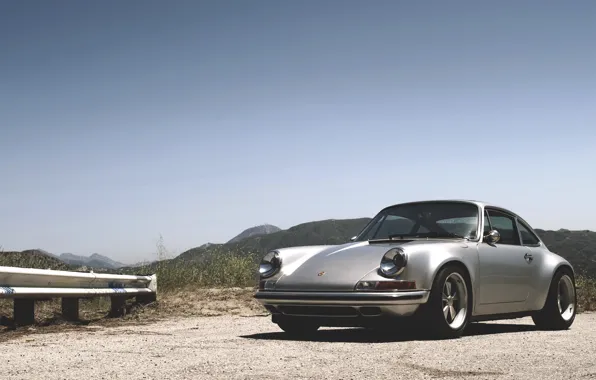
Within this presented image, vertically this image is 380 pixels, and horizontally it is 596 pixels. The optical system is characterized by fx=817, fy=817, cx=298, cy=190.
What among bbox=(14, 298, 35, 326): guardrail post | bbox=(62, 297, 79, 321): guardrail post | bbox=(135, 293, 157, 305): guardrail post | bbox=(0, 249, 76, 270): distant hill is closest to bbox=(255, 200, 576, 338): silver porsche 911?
bbox=(14, 298, 35, 326): guardrail post

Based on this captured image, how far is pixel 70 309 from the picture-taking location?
1104 centimetres

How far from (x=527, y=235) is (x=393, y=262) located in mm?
2967

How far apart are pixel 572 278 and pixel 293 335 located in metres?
4.03

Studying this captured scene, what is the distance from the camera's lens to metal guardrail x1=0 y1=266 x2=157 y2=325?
379 inches

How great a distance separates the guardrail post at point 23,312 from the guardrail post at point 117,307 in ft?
6.72

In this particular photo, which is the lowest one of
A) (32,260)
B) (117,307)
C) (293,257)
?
(117,307)

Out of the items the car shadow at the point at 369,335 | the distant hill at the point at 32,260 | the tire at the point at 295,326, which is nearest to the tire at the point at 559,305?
the car shadow at the point at 369,335

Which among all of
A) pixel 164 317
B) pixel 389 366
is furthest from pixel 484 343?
pixel 164 317

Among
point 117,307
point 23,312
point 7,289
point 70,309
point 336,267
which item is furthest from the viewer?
point 117,307

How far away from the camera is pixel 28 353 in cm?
727

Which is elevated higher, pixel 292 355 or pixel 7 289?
pixel 7 289

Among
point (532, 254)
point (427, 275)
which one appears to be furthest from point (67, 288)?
point (532, 254)

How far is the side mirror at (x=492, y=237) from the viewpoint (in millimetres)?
9156

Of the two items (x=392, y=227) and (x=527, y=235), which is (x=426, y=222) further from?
(x=527, y=235)
